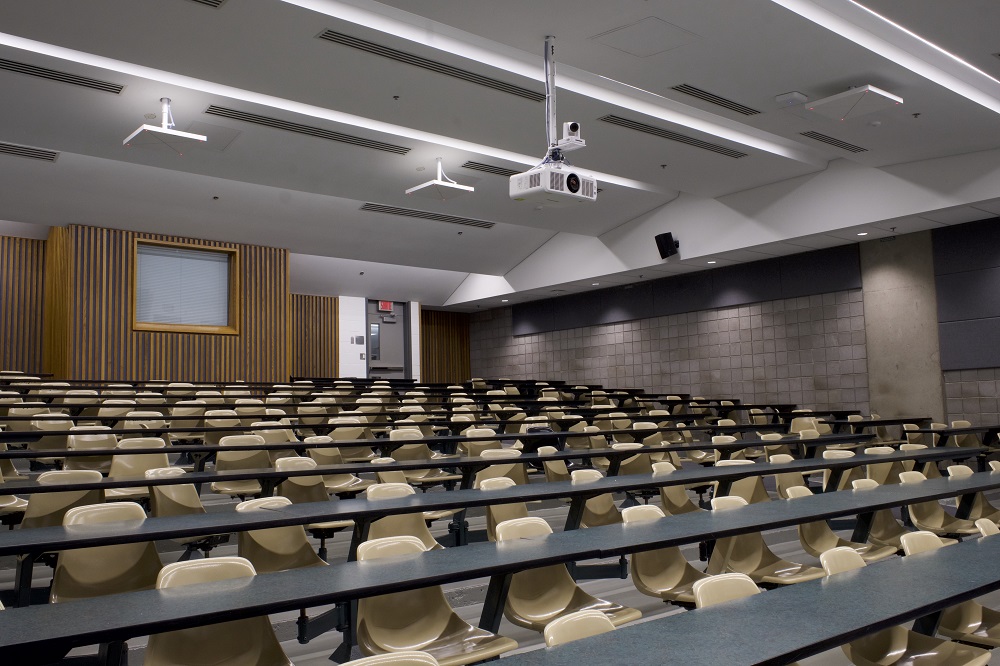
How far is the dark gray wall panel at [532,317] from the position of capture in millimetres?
18141

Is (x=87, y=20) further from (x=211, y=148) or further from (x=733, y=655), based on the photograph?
(x=733, y=655)

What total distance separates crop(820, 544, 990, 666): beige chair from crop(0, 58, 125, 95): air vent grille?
7900 mm

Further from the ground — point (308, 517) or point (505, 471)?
point (308, 517)

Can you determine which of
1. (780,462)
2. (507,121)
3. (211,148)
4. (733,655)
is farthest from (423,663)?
(211,148)

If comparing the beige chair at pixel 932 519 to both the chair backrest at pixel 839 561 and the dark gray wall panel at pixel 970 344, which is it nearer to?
the chair backrest at pixel 839 561

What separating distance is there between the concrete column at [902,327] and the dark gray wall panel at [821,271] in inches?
7.1

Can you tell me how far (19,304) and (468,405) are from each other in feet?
27.2

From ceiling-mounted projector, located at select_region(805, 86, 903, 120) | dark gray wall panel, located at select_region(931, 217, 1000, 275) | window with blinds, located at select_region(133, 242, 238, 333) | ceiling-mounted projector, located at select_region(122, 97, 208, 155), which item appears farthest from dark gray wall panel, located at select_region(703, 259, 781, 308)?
ceiling-mounted projector, located at select_region(122, 97, 208, 155)

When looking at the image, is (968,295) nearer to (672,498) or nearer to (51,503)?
(672,498)

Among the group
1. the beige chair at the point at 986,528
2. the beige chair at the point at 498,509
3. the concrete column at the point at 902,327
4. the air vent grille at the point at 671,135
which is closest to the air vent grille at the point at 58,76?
the air vent grille at the point at 671,135

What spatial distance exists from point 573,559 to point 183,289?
11.9 meters

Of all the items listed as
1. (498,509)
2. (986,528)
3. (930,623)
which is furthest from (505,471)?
(930,623)

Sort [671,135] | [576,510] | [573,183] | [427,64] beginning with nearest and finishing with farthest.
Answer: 1. [576,510]
2. [573,183]
3. [427,64]
4. [671,135]

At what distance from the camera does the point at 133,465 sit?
520 centimetres
